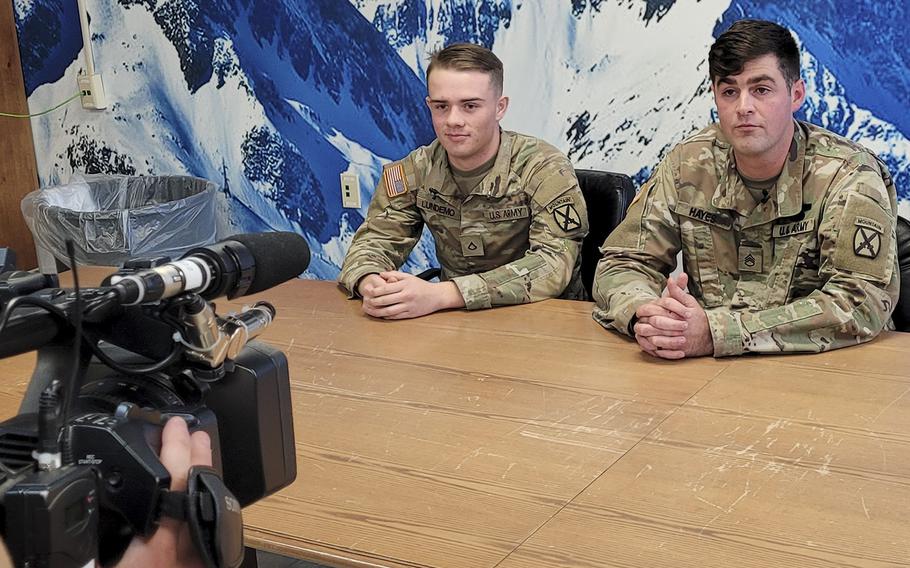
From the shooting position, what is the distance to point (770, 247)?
82.2 inches

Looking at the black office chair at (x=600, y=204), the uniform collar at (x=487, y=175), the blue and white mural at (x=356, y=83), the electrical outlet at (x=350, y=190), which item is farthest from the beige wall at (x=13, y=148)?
the black office chair at (x=600, y=204)

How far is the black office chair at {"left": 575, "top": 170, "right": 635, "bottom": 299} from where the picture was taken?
243 centimetres

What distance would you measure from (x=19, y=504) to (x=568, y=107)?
2.66m

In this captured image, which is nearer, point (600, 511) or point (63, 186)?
point (600, 511)

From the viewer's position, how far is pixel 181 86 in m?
3.90

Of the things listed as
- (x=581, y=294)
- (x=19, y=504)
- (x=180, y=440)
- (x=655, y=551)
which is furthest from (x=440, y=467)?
(x=581, y=294)

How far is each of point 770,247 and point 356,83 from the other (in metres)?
1.83

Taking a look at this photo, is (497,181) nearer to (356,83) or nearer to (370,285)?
(370,285)

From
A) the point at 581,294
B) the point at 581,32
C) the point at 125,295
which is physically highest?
the point at 581,32

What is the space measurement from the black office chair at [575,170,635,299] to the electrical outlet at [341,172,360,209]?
1246mm

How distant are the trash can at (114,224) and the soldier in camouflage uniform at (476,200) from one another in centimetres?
91

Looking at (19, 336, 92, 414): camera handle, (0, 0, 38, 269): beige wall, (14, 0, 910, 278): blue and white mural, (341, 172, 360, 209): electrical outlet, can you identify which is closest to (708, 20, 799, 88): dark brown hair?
(14, 0, 910, 278): blue and white mural

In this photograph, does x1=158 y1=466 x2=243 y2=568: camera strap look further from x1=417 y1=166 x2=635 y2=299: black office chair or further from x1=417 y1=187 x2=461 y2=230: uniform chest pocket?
x1=417 y1=187 x2=461 y2=230: uniform chest pocket

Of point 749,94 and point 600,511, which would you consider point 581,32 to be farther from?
point 600,511
